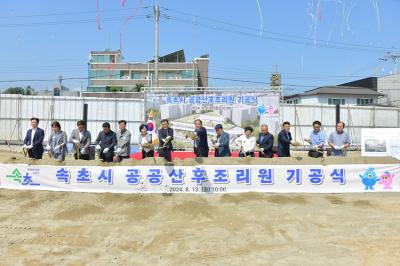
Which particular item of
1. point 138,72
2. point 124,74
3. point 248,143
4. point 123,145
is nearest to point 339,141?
point 248,143

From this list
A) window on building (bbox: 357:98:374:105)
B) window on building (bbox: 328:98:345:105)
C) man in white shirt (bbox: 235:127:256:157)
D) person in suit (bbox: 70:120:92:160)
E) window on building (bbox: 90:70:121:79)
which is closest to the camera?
person in suit (bbox: 70:120:92:160)

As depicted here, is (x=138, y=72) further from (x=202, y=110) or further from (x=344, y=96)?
(x=202, y=110)

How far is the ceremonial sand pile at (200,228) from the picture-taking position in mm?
4531

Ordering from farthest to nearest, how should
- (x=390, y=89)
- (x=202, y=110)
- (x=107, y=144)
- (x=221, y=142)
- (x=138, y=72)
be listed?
(x=138, y=72) → (x=390, y=89) → (x=202, y=110) → (x=221, y=142) → (x=107, y=144)

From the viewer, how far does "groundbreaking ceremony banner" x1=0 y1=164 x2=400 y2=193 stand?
23.4ft

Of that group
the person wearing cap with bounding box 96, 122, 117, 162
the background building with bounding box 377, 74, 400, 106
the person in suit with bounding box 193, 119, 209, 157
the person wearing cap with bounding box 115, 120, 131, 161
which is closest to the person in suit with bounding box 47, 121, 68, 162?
the person wearing cap with bounding box 96, 122, 117, 162

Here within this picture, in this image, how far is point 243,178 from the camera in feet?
23.5

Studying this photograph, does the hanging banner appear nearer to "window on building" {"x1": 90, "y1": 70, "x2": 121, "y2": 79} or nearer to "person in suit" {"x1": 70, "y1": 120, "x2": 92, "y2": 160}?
"person in suit" {"x1": 70, "y1": 120, "x2": 92, "y2": 160}

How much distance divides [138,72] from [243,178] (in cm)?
5468

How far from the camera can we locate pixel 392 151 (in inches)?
424

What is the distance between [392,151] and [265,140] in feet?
15.9

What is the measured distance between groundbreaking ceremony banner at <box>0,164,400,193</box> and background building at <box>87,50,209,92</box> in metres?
49.5

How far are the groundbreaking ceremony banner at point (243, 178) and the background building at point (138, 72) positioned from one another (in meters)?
49.5

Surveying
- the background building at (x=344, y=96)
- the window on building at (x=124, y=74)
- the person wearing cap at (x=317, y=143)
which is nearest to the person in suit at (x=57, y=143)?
the person wearing cap at (x=317, y=143)
